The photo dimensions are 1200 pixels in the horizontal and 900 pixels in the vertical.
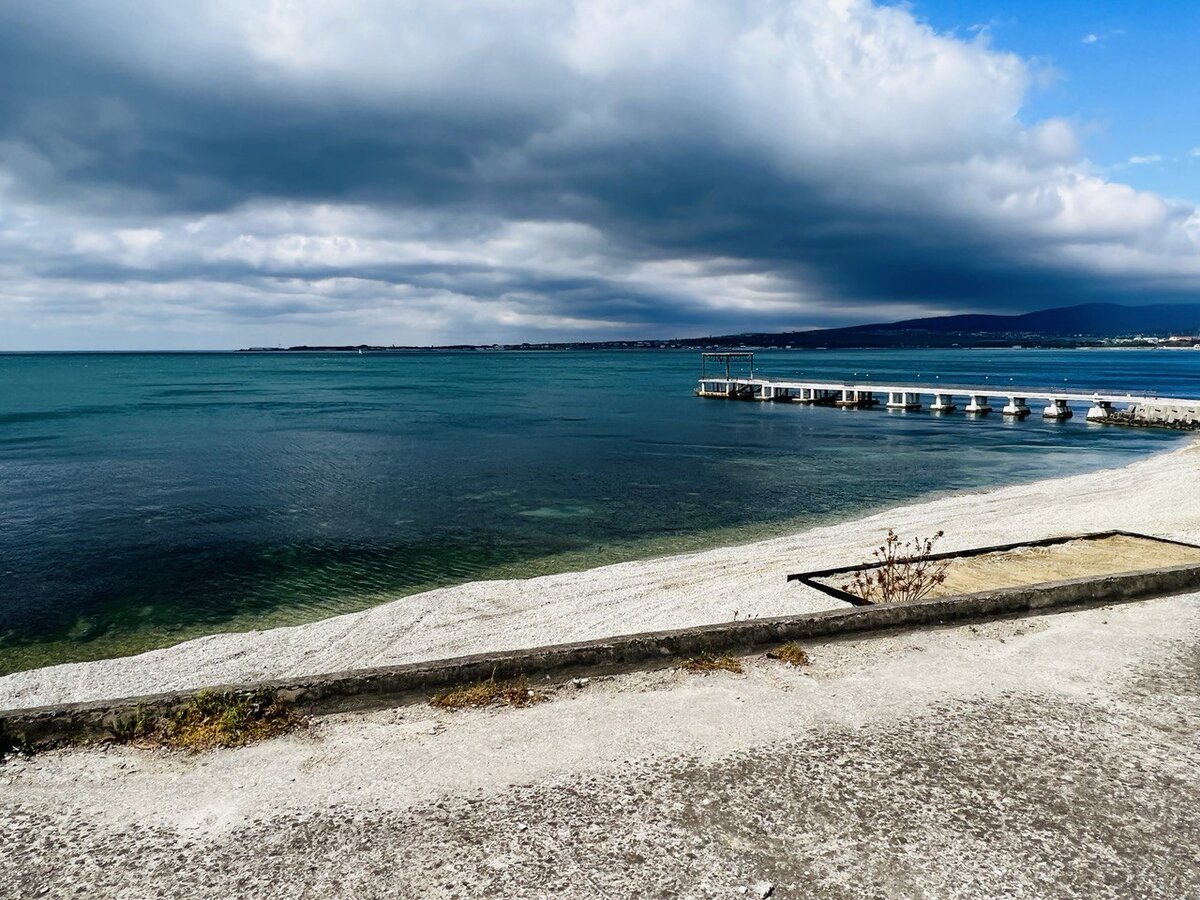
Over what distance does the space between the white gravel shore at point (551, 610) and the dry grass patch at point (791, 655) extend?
12.8 ft

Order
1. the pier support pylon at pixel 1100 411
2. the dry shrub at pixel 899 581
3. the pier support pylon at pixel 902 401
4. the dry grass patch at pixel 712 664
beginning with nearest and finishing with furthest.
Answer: the dry grass patch at pixel 712 664, the dry shrub at pixel 899 581, the pier support pylon at pixel 1100 411, the pier support pylon at pixel 902 401

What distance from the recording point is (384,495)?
27.1 meters

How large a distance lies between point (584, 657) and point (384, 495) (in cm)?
2152

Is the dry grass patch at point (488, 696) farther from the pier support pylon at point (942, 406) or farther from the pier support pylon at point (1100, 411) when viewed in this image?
the pier support pylon at point (942, 406)

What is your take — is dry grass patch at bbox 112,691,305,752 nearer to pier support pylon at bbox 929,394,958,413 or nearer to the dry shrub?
the dry shrub

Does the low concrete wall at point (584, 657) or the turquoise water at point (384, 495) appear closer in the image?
the low concrete wall at point (584, 657)

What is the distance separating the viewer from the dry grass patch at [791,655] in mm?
7133

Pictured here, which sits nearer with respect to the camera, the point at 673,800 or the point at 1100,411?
the point at 673,800

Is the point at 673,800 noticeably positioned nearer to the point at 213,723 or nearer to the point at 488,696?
the point at 488,696

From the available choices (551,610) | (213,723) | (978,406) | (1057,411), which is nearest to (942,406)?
(978,406)

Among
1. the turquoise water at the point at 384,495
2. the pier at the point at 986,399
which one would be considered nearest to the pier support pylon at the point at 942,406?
the pier at the point at 986,399

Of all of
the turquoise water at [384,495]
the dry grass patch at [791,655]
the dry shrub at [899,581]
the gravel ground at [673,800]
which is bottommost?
the turquoise water at [384,495]

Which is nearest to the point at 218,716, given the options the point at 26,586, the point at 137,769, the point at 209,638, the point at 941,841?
the point at 137,769

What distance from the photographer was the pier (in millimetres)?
50781
